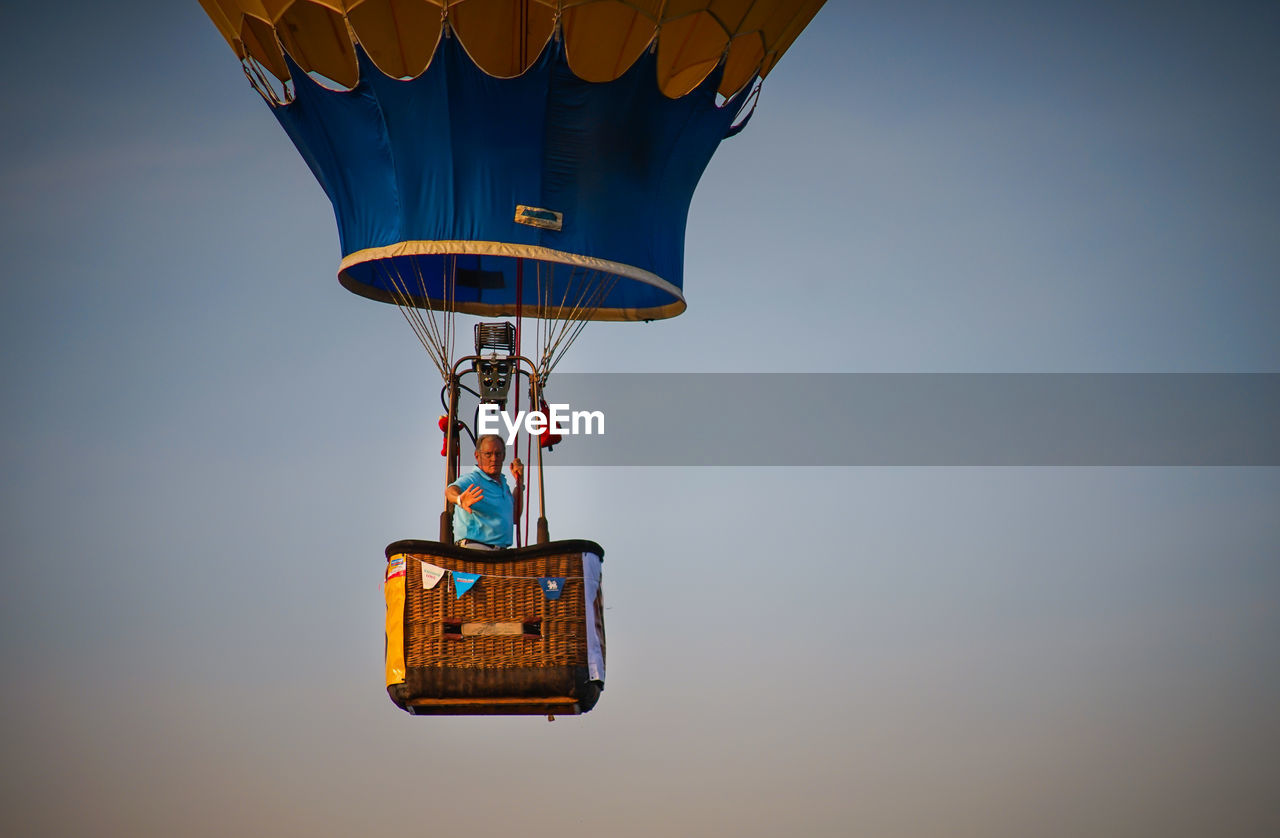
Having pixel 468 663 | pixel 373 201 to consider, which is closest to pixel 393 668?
pixel 468 663

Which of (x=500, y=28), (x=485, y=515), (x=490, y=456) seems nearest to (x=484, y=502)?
(x=485, y=515)

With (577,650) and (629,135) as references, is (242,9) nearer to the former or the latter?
(629,135)

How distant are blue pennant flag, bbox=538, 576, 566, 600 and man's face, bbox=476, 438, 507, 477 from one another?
63 cm

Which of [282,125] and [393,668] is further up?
[282,125]

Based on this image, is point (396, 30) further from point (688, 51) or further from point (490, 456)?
point (490, 456)

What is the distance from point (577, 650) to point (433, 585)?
80 centimetres

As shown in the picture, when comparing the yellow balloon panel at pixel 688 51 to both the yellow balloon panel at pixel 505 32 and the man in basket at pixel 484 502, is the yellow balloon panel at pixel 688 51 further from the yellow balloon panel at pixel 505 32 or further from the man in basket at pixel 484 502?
the man in basket at pixel 484 502

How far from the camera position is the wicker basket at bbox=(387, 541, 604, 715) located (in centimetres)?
881

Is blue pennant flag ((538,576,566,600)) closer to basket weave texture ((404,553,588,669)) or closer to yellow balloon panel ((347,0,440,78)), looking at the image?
basket weave texture ((404,553,588,669))

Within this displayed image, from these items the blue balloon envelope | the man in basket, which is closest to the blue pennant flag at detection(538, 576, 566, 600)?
the man in basket

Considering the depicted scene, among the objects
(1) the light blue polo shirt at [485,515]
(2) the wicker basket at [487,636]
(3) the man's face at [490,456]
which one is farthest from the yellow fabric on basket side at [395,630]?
(3) the man's face at [490,456]

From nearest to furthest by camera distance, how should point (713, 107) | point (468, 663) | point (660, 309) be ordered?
point (468, 663)
point (713, 107)
point (660, 309)

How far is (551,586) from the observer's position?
8.91 m

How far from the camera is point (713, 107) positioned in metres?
10.3
